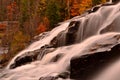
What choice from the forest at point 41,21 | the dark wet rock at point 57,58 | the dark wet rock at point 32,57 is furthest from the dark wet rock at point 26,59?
the forest at point 41,21

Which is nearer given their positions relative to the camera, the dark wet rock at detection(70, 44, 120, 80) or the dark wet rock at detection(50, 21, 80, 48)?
the dark wet rock at detection(70, 44, 120, 80)

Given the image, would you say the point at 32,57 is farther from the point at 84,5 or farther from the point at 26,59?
the point at 84,5

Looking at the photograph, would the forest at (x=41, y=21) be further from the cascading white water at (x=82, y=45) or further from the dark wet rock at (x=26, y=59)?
the cascading white water at (x=82, y=45)

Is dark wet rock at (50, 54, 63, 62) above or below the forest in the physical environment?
above

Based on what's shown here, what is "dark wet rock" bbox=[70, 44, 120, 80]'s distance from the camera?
19.6 meters

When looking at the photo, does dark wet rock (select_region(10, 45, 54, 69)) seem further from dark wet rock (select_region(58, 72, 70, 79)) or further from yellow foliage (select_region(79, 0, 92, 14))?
yellow foliage (select_region(79, 0, 92, 14))

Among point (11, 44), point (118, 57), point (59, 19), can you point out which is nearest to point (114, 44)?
point (118, 57)

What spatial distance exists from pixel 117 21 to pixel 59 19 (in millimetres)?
31785

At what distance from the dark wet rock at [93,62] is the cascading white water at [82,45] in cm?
32

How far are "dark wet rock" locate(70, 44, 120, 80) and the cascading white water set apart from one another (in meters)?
0.32

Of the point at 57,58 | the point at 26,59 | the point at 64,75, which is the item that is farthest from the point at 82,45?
the point at 26,59

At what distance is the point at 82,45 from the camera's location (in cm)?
2512

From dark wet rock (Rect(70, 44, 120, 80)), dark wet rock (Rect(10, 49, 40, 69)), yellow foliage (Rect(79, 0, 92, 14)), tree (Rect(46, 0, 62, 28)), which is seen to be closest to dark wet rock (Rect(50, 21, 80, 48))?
dark wet rock (Rect(10, 49, 40, 69))

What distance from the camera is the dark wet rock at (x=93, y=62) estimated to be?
64.4ft
